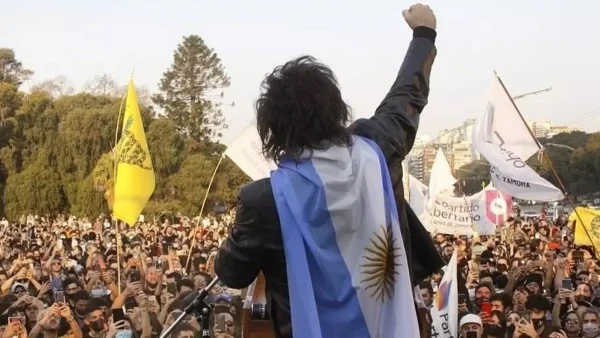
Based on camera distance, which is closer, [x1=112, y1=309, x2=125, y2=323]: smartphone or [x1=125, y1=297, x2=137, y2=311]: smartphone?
[x1=112, y1=309, x2=125, y2=323]: smartphone

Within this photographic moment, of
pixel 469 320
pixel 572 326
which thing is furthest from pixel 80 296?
pixel 572 326

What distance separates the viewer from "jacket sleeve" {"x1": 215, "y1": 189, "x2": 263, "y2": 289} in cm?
200

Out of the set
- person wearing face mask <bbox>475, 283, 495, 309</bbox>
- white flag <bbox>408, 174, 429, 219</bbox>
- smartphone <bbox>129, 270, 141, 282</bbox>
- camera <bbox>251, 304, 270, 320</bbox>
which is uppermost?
white flag <bbox>408, 174, 429, 219</bbox>

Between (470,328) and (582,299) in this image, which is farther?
(582,299)

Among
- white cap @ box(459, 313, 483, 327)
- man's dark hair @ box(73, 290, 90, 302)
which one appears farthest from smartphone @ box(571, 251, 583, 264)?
man's dark hair @ box(73, 290, 90, 302)

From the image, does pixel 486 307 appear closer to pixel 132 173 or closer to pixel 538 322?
pixel 538 322

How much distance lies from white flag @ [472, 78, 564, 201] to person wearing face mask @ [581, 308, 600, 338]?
110 inches

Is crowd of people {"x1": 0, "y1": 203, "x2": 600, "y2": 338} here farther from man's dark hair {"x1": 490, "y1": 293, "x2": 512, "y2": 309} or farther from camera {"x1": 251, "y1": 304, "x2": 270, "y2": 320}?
camera {"x1": 251, "y1": 304, "x2": 270, "y2": 320}

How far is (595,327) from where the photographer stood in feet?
22.7

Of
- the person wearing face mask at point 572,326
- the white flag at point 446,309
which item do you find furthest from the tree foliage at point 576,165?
the white flag at point 446,309

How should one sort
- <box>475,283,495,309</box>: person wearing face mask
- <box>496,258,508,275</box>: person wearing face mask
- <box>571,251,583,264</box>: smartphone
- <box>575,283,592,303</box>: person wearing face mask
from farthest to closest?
<box>571,251,583,264</box>: smartphone → <box>496,258,508,275</box>: person wearing face mask → <box>575,283,592,303</box>: person wearing face mask → <box>475,283,495,309</box>: person wearing face mask

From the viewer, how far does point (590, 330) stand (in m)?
6.89

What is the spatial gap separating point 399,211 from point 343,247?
218 mm

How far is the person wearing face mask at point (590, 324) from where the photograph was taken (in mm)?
6902
